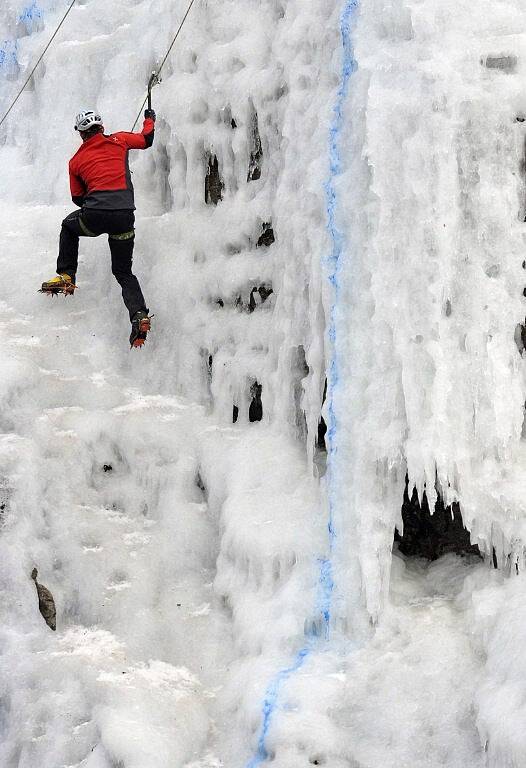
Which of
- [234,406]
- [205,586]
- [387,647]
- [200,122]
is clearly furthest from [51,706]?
[200,122]

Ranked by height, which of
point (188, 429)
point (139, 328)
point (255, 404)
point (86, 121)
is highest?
point (86, 121)

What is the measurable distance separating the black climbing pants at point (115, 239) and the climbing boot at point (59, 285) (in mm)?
66

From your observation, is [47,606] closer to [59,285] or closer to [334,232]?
A: [59,285]

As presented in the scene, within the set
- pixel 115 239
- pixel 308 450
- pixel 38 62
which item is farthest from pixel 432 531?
pixel 38 62

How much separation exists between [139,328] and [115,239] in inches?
28.4

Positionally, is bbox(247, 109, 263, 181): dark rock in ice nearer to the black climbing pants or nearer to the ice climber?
the ice climber

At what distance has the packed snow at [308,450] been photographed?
4.70 m

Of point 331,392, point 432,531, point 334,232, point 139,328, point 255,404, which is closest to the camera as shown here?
point 331,392

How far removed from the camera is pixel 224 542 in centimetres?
564

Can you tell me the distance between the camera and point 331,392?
17.7ft

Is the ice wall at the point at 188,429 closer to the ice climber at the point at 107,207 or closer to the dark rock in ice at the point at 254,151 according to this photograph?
the dark rock in ice at the point at 254,151

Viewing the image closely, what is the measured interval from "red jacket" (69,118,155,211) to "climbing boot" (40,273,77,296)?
563 millimetres

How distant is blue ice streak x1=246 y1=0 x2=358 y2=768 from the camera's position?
465cm

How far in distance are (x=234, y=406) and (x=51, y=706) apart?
7.80 feet
